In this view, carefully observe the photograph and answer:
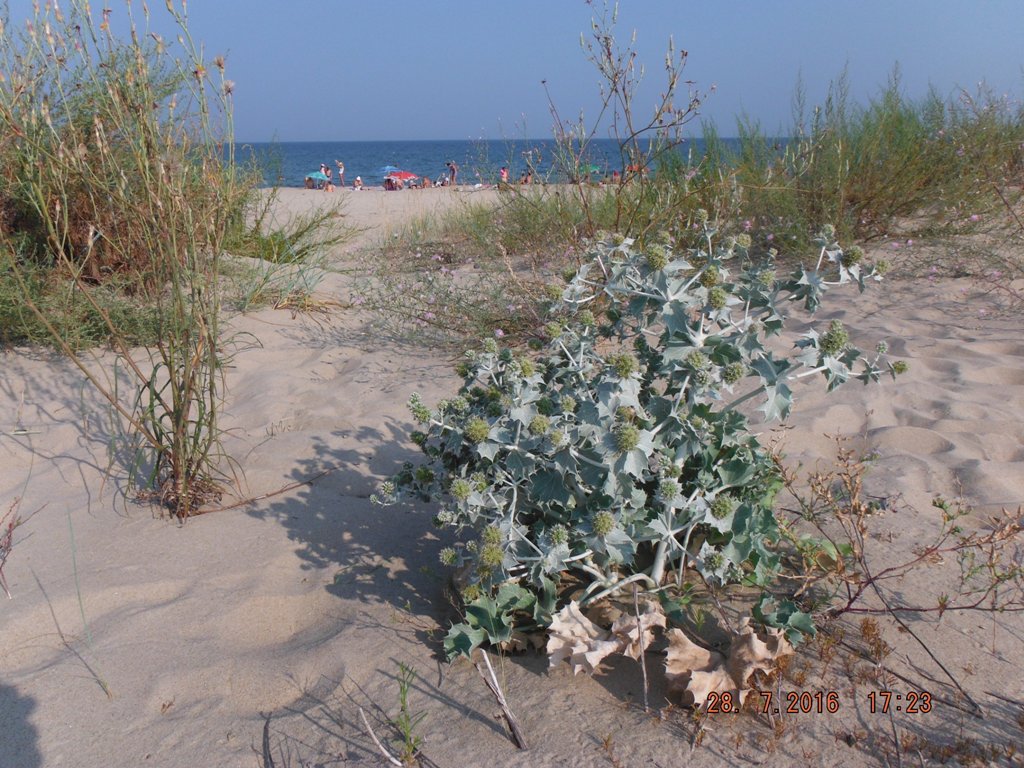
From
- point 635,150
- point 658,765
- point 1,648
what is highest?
point 635,150

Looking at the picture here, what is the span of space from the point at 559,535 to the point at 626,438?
32 cm

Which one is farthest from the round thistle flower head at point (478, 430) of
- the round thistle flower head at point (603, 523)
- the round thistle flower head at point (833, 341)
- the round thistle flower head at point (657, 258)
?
the round thistle flower head at point (833, 341)

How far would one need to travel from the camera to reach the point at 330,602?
2438 millimetres

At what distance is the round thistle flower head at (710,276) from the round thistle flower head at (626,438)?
47 cm

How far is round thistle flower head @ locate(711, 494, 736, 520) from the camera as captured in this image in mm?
1923

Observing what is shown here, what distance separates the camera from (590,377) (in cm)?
215

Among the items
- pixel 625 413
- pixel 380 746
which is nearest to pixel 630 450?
pixel 625 413

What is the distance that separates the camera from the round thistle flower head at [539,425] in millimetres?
1843

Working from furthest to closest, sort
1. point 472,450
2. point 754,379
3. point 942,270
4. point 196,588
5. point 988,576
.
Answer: point 942,270, point 754,379, point 196,588, point 988,576, point 472,450

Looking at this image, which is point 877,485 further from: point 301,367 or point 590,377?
point 301,367

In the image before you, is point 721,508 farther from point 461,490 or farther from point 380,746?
point 380,746

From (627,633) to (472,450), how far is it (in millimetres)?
605

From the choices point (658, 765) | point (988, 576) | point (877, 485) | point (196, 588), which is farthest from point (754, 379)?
point (196, 588)

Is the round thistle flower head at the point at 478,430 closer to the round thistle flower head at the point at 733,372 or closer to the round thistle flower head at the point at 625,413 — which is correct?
the round thistle flower head at the point at 625,413
